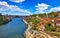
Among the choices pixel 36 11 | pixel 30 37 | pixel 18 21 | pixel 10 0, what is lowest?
pixel 30 37

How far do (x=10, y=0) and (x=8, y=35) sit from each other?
1.10 m

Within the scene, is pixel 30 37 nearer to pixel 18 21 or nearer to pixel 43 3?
pixel 18 21

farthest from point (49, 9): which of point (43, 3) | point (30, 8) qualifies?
point (30, 8)

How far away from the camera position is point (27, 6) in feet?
15.2

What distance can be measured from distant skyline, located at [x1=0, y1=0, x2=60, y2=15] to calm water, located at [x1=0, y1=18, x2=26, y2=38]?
0.95 feet

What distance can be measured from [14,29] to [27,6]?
Answer: 84 cm

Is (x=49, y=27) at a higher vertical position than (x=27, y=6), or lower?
lower

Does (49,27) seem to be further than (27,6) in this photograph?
No

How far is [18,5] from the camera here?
15.2 feet

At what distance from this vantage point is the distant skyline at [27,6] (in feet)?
14.9

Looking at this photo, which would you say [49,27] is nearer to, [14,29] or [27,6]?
[27,6]

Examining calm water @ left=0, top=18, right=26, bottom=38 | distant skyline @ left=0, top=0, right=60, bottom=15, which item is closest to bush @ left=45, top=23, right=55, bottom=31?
distant skyline @ left=0, top=0, right=60, bottom=15

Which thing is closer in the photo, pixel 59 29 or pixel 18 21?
pixel 59 29

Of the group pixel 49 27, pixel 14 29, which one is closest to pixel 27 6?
pixel 14 29
